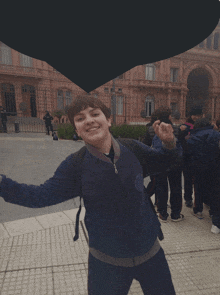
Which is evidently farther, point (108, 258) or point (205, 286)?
point (205, 286)

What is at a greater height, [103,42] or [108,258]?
[103,42]

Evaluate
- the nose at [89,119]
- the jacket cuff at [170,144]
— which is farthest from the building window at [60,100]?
the jacket cuff at [170,144]

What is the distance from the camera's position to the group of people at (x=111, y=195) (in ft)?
Result: 3.57

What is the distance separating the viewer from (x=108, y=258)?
117cm

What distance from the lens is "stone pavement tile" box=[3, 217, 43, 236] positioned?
10.0ft

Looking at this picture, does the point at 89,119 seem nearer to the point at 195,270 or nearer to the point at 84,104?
the point at 84,104

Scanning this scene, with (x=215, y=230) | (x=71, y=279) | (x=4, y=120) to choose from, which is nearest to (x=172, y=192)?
(x=215, y=230)

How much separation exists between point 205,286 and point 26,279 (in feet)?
5.85

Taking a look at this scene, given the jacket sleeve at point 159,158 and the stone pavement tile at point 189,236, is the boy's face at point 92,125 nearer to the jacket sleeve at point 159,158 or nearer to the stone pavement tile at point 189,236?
the jacket sleeve at point 159,158

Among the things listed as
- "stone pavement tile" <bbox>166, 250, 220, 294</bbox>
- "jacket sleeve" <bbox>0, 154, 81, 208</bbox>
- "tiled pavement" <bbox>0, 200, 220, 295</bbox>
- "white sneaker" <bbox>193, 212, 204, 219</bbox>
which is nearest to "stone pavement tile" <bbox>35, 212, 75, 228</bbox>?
"tiled pavement" <bbox>0, 200, 220, 295</bbox>

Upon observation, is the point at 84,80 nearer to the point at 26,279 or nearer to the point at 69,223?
the point at 26,279

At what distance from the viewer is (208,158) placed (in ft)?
9.99

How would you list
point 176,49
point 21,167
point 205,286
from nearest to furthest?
point 176,49, point 205,286, point 21,167

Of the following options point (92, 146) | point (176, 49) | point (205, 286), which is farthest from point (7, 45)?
point (205, 286)
